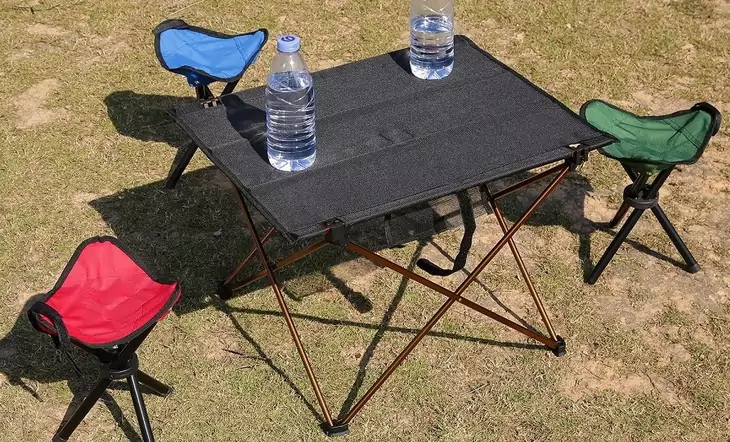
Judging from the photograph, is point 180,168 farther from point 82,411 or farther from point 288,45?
point 288,45

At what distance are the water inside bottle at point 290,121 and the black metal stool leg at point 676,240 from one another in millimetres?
1936

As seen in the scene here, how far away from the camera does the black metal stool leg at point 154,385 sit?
3928 millimetres

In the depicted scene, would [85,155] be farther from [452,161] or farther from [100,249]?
[452,161]

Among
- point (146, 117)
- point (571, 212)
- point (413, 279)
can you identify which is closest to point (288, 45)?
point (413, 279)

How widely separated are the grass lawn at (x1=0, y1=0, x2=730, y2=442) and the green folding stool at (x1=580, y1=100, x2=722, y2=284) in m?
0.21

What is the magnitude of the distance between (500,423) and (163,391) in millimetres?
1463

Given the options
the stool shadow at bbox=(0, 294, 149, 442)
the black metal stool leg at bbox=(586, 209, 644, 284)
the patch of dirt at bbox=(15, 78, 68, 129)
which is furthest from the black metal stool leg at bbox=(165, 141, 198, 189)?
the black metal stool leg at bbox=(586, 209, 644, 284)

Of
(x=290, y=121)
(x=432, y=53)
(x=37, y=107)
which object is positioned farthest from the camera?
(x=37, y=107)

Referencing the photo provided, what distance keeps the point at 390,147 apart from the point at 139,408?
1.44m

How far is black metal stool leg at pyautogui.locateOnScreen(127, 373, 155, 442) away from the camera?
3701mm

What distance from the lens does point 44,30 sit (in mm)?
6836

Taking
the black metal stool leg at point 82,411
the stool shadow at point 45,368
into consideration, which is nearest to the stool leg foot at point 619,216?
the stool shadow at point 45,368

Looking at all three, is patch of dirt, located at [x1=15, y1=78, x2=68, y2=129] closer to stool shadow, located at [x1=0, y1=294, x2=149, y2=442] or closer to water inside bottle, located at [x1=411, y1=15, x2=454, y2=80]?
stool shadow, located at [x1=0, y1=294, x2=149, y2=442]

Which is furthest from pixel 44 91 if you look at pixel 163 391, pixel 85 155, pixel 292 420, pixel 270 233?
pixel 292 420
